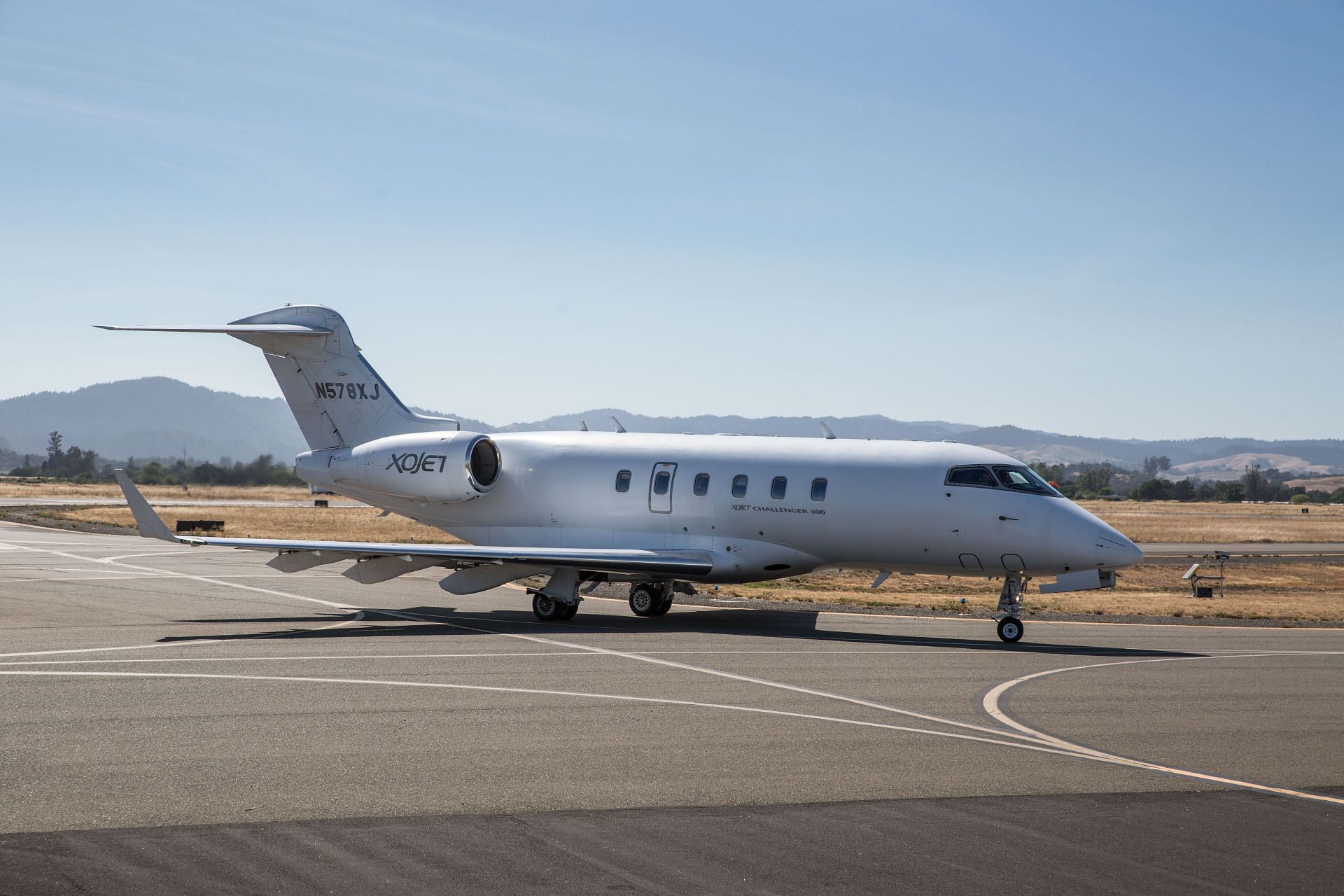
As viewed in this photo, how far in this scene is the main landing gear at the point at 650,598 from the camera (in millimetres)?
25344

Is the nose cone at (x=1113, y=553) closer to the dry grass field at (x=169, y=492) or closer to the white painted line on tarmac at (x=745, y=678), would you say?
the white painted line on tarmac at (x=745, y=678)

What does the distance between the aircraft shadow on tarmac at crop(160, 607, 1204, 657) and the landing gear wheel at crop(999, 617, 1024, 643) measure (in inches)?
5.4

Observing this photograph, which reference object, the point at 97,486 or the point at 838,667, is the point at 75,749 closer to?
the point at 838,667

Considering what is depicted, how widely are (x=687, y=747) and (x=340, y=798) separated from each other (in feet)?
11.2

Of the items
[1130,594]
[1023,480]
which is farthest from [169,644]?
[1130,594]

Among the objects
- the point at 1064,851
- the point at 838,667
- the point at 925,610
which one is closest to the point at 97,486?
the point at 925,610

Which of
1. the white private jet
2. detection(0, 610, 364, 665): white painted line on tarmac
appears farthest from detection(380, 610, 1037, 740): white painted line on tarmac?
detection(0, 610, 364, 665): white painted line on tarmac

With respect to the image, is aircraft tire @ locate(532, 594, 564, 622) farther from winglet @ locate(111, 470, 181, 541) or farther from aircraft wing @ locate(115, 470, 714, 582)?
winglet @ locate(111, 470, 181, 541)

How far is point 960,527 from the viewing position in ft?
71.7

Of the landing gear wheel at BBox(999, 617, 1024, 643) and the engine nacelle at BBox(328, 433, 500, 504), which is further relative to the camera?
the engine nacelle at BBox(328, 433, 500, 504)

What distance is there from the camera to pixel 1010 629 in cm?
2119

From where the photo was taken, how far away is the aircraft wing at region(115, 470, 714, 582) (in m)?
21.0

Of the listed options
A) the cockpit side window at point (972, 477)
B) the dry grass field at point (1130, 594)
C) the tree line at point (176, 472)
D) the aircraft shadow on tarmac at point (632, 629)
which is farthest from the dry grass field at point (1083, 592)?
the cockpit side window at point (972, 477)

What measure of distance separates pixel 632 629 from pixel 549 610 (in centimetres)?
197
